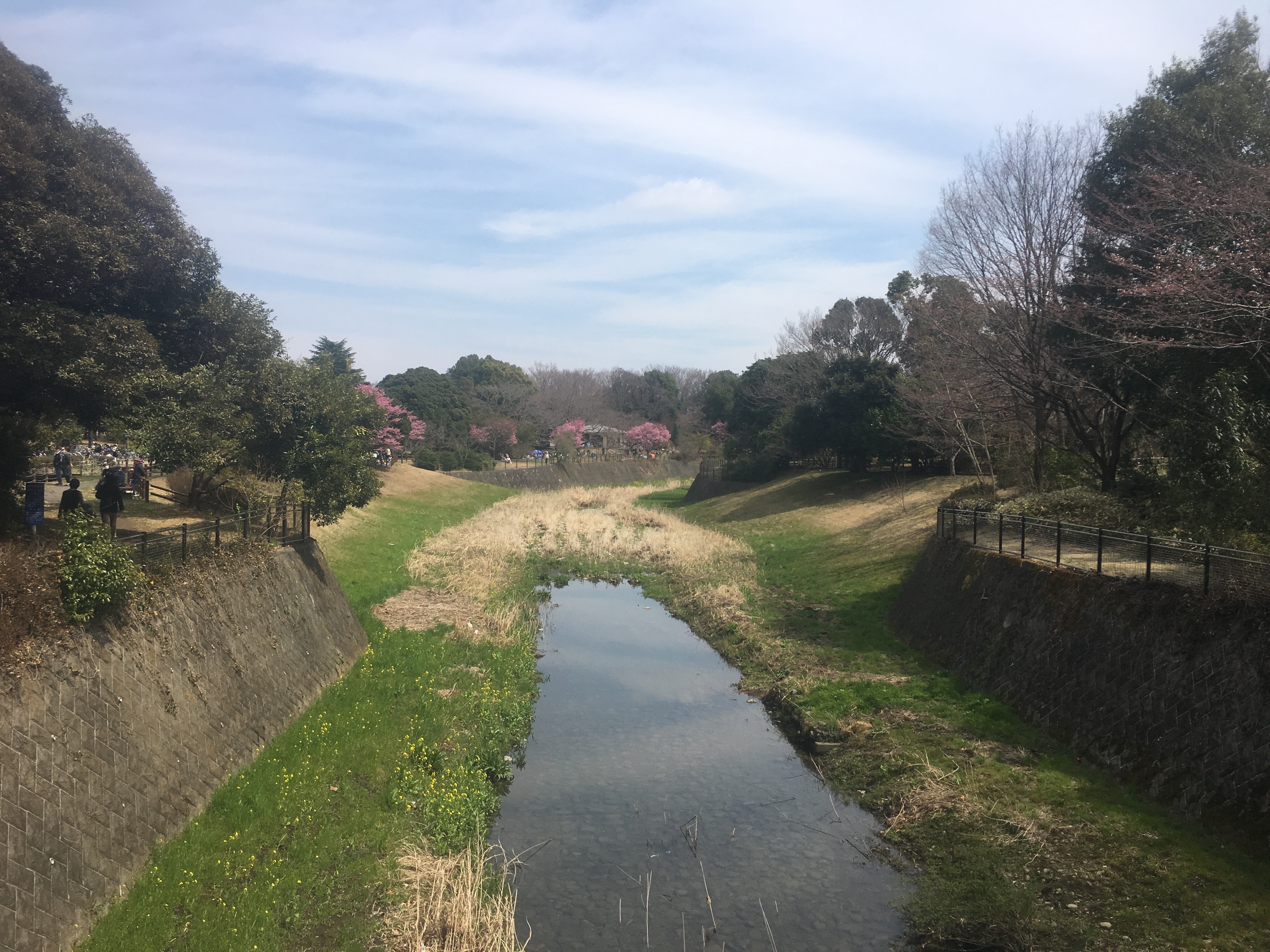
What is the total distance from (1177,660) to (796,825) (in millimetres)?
5678

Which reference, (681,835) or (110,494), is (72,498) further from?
(681,835)

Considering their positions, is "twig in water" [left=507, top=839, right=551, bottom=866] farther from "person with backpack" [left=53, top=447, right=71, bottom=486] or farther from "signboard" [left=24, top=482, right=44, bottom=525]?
"person with backpack" [left=53, top=447, right=71, bottom=486]

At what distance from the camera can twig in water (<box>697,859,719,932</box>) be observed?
377 inches

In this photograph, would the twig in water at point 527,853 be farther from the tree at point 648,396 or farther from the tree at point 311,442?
the tree at point 648,396

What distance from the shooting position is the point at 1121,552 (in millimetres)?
13945

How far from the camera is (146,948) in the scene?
7.49 metres

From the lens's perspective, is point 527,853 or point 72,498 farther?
point 72,498

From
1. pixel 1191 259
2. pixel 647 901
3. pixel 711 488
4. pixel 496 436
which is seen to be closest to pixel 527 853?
pixel 647 901

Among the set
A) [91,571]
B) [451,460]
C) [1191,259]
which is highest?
[1191,259]

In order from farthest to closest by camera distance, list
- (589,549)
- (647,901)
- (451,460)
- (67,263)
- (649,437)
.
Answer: (649,437) < (451,460) < (589,549) < (67,263) < (647,901)

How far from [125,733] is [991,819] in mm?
10746

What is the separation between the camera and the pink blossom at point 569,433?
8156 centimetres

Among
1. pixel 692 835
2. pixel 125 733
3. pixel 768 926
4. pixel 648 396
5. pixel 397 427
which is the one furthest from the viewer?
pixel 648 396

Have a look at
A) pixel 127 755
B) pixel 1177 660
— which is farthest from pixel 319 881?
pixel 1177 660
